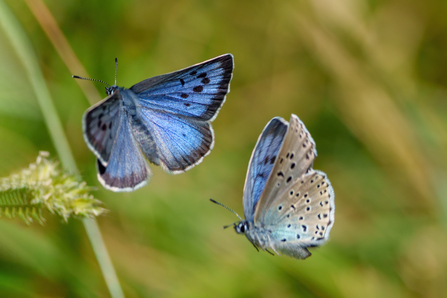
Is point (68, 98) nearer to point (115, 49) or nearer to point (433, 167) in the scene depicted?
point (115, 49)

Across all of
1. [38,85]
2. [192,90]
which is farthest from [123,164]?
A: [38,85]

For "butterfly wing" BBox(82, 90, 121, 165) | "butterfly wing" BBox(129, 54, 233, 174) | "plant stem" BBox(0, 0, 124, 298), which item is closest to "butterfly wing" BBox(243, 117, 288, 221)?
"butterfly wing" BBox(129, 54, 233, 174)

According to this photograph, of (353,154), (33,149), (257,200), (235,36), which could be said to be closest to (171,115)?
(257,200)

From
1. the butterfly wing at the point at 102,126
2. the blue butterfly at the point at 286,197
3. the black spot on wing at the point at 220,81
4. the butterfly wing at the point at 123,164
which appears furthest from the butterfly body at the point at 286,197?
the butterfly wing at the point at 102,126

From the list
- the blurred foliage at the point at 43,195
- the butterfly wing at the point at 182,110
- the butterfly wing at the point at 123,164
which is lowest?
the blurred foliage at the point at 43,195

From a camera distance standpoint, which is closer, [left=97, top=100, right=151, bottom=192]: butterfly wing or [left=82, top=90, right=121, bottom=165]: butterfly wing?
[left=82, top=90, right=121, bottom=165]: butterfly wing

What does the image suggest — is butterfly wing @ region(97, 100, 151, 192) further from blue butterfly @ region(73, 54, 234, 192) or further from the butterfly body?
the butterfly body

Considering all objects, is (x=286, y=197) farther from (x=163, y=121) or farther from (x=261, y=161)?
(x=163, y=121)

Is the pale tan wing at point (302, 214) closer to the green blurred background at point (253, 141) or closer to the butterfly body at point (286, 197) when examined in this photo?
the butterfly body at point (286, 197)
